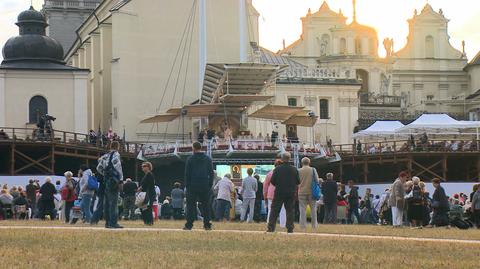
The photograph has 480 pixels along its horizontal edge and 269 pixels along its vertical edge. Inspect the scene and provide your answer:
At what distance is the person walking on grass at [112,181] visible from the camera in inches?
867

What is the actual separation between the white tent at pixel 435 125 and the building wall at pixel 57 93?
20.2 meters

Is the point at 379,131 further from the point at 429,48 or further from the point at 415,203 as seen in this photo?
the point at 415,203

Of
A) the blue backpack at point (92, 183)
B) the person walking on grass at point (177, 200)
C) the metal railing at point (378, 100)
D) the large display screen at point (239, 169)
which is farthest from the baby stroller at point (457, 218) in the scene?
the metal railing at point (378, 100)

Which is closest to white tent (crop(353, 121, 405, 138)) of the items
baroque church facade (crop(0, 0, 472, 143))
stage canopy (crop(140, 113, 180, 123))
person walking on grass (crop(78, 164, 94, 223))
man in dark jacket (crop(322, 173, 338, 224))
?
baroque church facade (crop(0, 0, 472, 143))

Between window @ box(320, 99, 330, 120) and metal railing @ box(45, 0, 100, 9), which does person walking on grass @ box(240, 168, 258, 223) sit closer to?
window @ box(320, 99, 330, 120)

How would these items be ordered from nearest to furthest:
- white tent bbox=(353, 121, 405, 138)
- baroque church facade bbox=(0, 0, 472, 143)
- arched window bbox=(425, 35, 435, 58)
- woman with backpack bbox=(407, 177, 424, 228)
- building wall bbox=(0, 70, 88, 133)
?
woman with backpack bbox=(407, 177, 424, 228)
building wall bbox=(0, 70, 88, 133)
white tent bbox=(353, 121, 405, 138)
baroque church facade bbox=(0, 0, 472, 143)
arched window bbox=(425, 35, 435, 58)

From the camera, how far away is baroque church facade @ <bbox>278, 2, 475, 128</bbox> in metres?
92.5

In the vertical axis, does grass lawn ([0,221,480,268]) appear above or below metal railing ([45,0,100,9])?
below

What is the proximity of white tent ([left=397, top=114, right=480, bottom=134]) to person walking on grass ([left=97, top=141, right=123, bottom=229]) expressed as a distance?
42.9 meters

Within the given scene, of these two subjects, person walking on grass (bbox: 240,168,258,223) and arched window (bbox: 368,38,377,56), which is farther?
arched window (bbox: 368,38,377,56)

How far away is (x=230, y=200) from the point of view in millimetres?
32094

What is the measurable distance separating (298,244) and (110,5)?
64.1 m

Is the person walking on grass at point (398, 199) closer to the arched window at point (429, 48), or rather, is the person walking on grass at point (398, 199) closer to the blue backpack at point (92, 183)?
the blue backpack at point (92, 183)

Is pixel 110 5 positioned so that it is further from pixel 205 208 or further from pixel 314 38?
pixel 205 208
